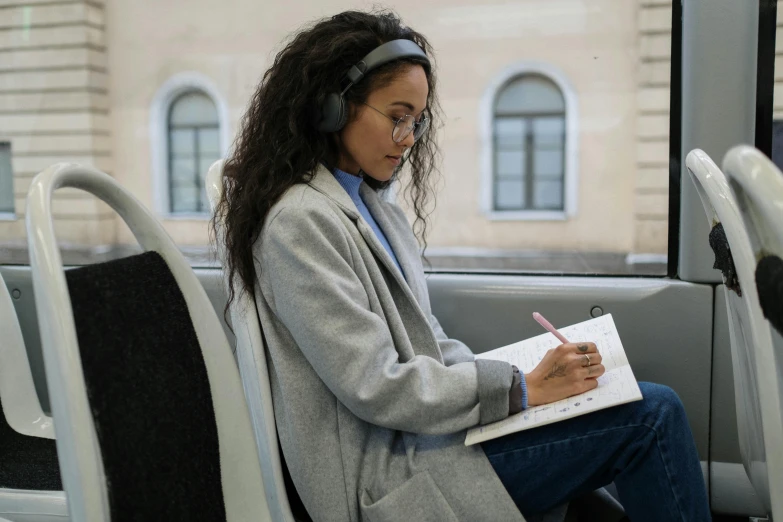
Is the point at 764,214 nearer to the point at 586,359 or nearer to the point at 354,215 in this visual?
the point at 586,359

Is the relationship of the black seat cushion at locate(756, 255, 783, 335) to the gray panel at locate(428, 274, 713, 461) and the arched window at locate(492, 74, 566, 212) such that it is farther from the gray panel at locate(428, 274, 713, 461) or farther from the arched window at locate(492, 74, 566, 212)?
the arched window at locate(492, 74, 566, 212)

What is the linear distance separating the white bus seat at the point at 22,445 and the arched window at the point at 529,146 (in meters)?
1.46

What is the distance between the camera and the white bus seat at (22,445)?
1.31 meters

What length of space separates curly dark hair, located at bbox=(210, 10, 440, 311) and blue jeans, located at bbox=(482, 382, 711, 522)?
0.55m

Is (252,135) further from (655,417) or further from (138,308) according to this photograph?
(655,417)

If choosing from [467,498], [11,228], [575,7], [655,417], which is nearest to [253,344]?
[467,498]

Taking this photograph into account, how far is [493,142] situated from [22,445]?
154cm

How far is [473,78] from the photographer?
7.16 feet

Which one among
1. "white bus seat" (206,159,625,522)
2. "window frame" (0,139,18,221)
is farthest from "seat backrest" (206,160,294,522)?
"window frame" (0,139,18,221)

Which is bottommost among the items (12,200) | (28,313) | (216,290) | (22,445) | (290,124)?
(22,445)

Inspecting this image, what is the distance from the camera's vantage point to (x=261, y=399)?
48.1 inches

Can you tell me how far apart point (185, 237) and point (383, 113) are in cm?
137

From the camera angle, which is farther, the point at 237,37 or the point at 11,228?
the point at 11,228

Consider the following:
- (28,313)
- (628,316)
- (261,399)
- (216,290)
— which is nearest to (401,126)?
(261,399)
